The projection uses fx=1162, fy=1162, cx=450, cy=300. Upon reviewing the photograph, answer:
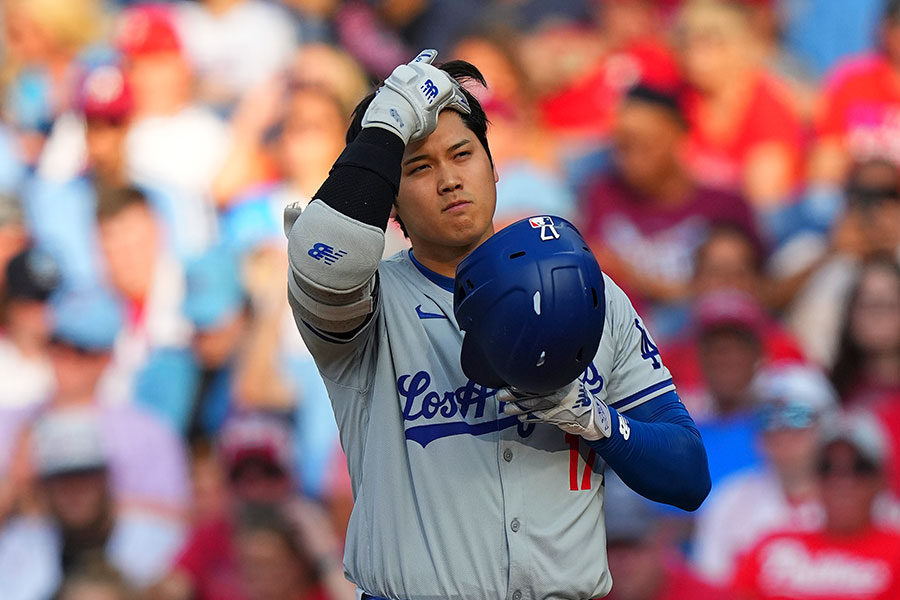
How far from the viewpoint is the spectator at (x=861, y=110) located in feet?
19.7

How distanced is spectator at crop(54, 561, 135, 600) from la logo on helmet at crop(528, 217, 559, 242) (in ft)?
13.0

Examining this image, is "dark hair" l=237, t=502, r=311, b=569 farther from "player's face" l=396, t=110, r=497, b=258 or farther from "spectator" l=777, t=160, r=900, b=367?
"player's face" l=396, t=110, r=497, b=258

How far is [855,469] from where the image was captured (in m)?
5.08

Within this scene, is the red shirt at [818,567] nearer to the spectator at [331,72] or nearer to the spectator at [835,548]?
the spectator at [835,548]

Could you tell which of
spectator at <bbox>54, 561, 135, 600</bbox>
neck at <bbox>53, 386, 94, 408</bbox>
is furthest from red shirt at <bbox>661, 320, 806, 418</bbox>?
neck at <bbox>53, 386, 94, 408</bbox>

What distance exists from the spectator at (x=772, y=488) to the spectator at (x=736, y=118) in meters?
1.15

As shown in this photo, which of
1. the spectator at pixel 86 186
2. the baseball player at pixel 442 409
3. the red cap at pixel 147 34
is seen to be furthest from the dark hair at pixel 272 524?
the baseball player at pixel 442 409

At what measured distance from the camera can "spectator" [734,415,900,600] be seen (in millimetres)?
5020

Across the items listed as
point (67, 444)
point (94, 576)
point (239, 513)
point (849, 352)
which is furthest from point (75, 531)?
Answer: point (849, 352)

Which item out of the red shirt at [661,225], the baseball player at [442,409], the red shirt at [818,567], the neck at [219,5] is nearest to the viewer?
the baseball player at [442,409]

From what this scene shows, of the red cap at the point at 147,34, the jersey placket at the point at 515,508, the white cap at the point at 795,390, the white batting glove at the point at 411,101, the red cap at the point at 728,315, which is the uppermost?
the red cap at the point at 147,34

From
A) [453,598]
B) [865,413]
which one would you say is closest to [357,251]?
[453,598]

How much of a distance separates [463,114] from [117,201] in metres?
4.39

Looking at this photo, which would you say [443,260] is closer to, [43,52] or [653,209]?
[653,209]
